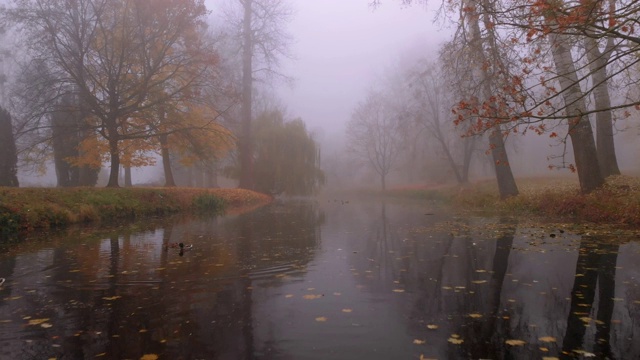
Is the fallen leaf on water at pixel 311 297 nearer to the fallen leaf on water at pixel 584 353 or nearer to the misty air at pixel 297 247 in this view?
the misty air at pixel 297 247

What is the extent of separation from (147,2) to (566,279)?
18.0 metres

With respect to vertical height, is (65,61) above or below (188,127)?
above

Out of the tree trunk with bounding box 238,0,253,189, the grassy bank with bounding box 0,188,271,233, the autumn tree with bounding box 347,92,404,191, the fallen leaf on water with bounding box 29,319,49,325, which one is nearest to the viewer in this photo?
the fallen leaf on water with bounding box 29,319,49,325

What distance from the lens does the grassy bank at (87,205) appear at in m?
10.4

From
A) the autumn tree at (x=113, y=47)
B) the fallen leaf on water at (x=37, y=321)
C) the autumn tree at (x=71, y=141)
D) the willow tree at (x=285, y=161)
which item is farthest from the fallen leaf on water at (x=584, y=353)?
the willow tree at (x=285, y=161)

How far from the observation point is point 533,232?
9.34 metres

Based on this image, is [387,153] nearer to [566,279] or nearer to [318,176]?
[318,176]

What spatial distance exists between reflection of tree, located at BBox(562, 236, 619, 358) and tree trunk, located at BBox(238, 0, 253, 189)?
77.7 ft

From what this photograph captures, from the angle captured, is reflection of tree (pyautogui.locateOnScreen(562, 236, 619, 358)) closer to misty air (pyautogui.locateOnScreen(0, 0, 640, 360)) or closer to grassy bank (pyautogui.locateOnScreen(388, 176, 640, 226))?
misty air (pyautogui.locateOnScreen(0, 0, 640, 360))

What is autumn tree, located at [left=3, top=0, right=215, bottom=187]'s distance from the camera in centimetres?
1619

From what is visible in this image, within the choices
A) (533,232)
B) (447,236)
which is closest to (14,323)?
(447,236)

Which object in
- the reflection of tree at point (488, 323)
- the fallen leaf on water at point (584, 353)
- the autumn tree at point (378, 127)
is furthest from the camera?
the autumn tree at point (378, 127)

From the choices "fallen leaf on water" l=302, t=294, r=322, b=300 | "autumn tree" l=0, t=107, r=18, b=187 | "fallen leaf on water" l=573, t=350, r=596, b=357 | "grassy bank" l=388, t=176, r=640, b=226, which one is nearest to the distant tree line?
"autumn tree" l=0, t=107, r=18, b=187

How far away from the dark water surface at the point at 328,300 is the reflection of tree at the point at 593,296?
16 mm
